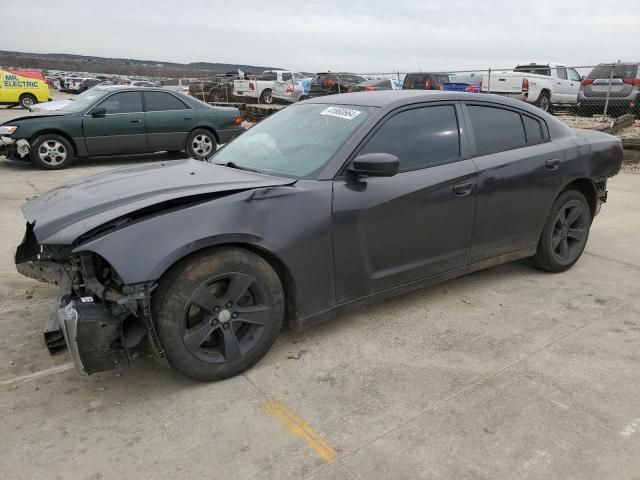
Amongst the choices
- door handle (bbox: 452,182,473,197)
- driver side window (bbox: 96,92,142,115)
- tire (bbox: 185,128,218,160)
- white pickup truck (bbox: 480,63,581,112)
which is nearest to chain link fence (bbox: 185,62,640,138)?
white pickup truck (bbox: 480,63,581,112)

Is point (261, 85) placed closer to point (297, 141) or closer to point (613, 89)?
point (613, 89)

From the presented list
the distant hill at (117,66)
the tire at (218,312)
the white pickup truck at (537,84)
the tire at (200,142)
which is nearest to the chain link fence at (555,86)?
the white pickup truck at (537,84)

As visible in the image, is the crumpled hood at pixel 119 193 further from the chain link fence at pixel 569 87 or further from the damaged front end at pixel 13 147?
the chain link fence at pixel 569 87

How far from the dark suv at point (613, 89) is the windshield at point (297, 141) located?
40.3 ft

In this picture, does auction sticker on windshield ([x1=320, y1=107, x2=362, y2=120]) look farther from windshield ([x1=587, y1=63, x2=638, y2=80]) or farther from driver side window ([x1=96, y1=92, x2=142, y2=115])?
windshield ([x1=587, y1=63, x2=638, y2=80])

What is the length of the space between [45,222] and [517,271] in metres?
3.74

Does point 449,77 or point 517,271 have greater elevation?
point 449,77

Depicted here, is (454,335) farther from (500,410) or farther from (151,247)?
(151,247)

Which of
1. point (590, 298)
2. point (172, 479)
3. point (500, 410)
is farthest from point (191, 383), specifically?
point (590, 298)

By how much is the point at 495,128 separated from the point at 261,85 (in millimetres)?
20501

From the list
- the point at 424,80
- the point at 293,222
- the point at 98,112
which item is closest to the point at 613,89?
A: the point at 424,80

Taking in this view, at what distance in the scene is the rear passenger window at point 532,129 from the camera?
13.9ft

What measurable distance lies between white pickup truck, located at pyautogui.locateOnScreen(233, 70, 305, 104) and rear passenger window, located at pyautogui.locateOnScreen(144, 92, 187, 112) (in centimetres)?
1305

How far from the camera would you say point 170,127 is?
1024 centimetres
